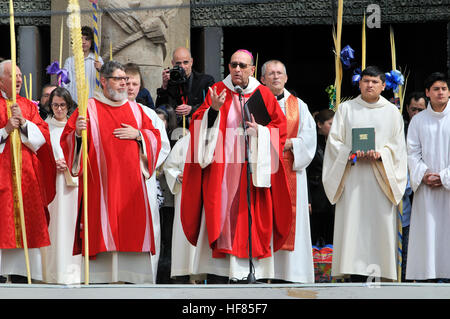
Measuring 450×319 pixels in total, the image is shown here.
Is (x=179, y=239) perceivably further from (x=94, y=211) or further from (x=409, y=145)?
(x=409, y=145)

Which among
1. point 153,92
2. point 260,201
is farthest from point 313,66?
point 260,201

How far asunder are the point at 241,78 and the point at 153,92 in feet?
11.6

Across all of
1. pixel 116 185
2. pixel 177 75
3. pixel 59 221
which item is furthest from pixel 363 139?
pixel 59 221

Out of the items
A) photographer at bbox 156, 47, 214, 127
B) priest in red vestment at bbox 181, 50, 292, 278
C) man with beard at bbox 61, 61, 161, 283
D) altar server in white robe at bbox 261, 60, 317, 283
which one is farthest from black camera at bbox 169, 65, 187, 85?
priest in red vestment at bbox 181, 50, 292, 278

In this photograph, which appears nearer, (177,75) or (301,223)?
(301,223)

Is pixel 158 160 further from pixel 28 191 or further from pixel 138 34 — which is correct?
pixel 138 34

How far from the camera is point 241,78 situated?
25.9 feet

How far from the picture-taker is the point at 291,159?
28.7 feet

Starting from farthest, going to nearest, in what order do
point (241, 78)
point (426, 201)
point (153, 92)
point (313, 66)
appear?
point (313, 66) → point (153, 92) → point (426, 201) → point (241, 78)

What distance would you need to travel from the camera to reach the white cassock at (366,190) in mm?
8398

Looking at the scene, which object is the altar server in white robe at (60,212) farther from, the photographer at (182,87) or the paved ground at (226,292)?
the paved ground at (226,292)

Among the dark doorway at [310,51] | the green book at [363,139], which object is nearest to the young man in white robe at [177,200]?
the green book at [363,139]

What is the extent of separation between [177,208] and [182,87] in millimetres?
1201

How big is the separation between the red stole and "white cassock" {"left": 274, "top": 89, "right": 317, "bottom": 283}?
33 millimetres
